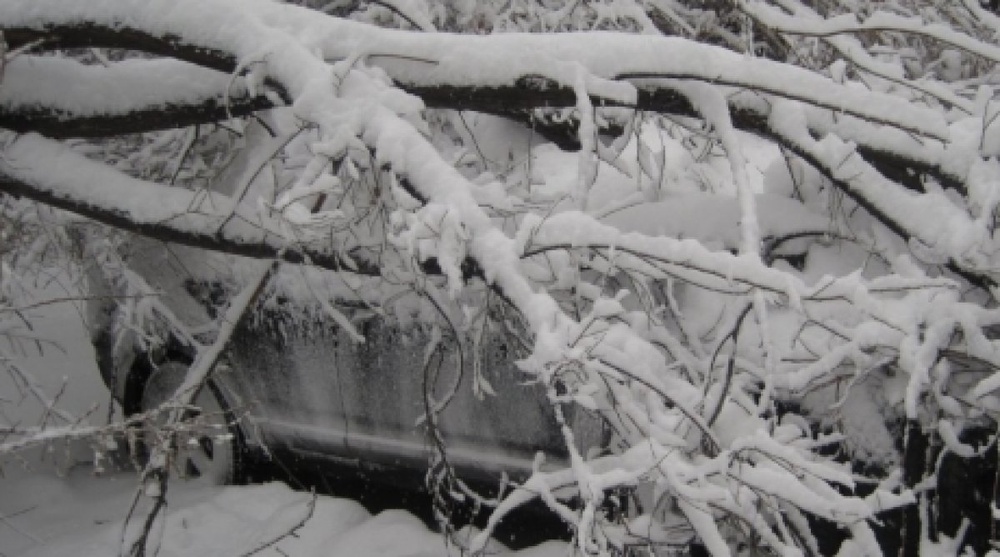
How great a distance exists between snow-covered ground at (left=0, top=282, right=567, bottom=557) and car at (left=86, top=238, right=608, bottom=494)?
0.61 feet

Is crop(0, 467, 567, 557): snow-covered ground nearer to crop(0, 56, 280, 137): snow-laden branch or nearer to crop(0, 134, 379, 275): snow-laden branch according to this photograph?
crop(0, 134, 379, 275): snow-laden branch

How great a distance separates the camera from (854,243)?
9.36ft

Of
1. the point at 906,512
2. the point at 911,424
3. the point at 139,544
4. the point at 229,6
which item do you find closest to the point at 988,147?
the point at 911,424

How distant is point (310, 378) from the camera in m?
4.14

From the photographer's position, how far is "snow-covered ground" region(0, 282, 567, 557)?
3881mm

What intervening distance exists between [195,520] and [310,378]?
834mm

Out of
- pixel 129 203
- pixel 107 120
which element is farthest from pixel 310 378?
pixel 107 120

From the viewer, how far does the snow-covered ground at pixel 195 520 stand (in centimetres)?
388

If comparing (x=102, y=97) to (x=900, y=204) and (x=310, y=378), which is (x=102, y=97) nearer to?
(x=310, y=378)

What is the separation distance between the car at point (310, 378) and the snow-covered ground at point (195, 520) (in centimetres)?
19

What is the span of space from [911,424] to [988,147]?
75 centimetres

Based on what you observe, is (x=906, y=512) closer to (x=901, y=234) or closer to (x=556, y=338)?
(x=901, y=234)

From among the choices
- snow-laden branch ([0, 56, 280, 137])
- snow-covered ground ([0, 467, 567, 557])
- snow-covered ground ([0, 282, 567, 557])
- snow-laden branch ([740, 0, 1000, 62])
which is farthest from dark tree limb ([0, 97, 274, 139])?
snow-laden branch ([740, 0, 1000, 62])

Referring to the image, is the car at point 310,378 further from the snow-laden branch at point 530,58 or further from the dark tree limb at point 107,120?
the snow-laden branch at point 530,58
